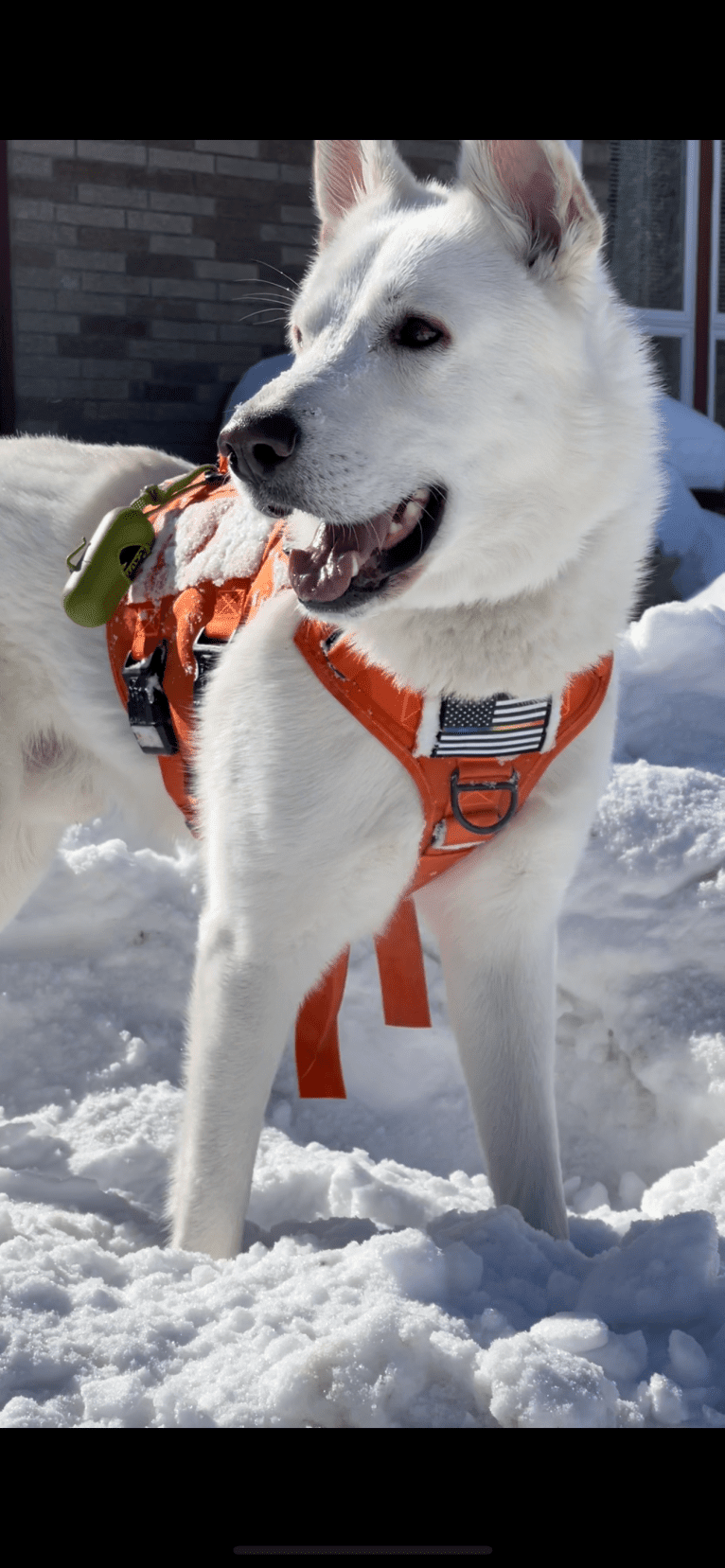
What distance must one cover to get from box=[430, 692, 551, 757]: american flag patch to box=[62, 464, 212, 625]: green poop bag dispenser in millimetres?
735

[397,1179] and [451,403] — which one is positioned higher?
[451,403]

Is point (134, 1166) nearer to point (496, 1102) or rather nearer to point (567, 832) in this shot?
point (496, 1102)

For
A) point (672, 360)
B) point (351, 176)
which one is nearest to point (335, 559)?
point (351, 176)

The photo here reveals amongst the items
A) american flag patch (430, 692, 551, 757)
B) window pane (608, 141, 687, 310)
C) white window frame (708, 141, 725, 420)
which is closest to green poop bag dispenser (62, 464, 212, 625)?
american flag patch (430, 692, 551, 757)

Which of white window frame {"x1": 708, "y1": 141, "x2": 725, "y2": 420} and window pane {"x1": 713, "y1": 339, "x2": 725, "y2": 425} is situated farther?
window pane {"x1": 713, "y1": 339, "x2": 725, "y2": 425}

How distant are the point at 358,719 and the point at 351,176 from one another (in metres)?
0.90

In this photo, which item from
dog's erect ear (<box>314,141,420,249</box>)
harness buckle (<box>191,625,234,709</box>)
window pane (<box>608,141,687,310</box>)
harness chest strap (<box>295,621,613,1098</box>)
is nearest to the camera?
harness chest strap (<box>295,621,613,1098</box>)

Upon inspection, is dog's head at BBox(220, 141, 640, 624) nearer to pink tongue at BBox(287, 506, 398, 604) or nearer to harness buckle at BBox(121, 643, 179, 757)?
pink tongue at BBox(287, 506, 398, 604)

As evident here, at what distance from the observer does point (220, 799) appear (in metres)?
1.93

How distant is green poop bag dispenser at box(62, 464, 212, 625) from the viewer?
2.20 m

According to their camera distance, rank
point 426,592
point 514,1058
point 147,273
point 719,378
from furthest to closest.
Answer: point 719,378, point 147,273, point 514,1058, point 426,592

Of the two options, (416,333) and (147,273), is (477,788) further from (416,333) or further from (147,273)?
(147,273)

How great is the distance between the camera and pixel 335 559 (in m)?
1.67
